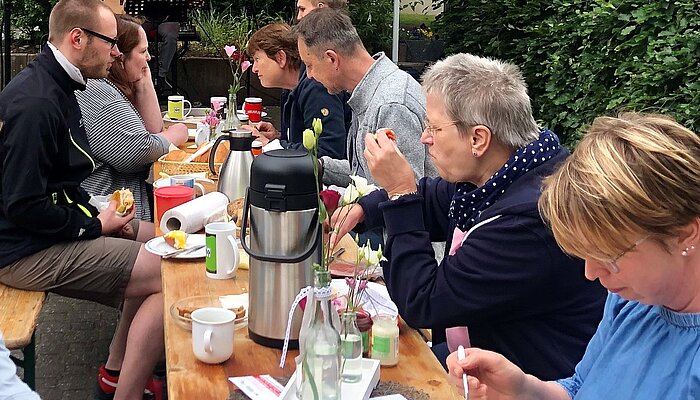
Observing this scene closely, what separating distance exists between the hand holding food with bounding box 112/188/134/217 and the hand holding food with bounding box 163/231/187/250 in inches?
36.5

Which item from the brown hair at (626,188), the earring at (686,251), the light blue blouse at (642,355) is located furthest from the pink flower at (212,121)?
the earring at (686,251)

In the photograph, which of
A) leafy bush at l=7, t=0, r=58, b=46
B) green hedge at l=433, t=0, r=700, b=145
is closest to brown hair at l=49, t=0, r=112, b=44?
green hedge at l=433, t=0, r=700, b=145

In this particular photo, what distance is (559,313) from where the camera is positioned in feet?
7.21

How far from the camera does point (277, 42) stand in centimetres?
470

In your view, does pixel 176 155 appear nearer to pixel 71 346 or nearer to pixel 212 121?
pixel 212 121

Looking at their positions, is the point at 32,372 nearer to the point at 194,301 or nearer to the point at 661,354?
the point at 194,301

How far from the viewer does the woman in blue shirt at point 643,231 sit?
144 cm

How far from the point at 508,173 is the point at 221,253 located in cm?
94

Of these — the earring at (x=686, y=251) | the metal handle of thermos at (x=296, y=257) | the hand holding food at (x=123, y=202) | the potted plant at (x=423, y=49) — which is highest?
the earring at (x=686, y=251)

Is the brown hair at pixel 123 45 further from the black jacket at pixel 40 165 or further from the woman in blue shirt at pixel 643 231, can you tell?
the woman in blue shirt at pixel 643 231

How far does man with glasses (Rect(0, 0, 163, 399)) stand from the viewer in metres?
3.19

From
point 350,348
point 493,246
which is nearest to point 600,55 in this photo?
point 493,246

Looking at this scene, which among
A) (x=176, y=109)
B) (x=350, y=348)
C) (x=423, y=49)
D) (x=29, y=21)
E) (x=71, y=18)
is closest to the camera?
(x=350, y=348)

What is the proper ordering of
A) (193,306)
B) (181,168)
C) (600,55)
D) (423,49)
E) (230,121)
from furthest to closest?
(423,49)
(600,55)
(230,121)
(181,168)
(193,306)
